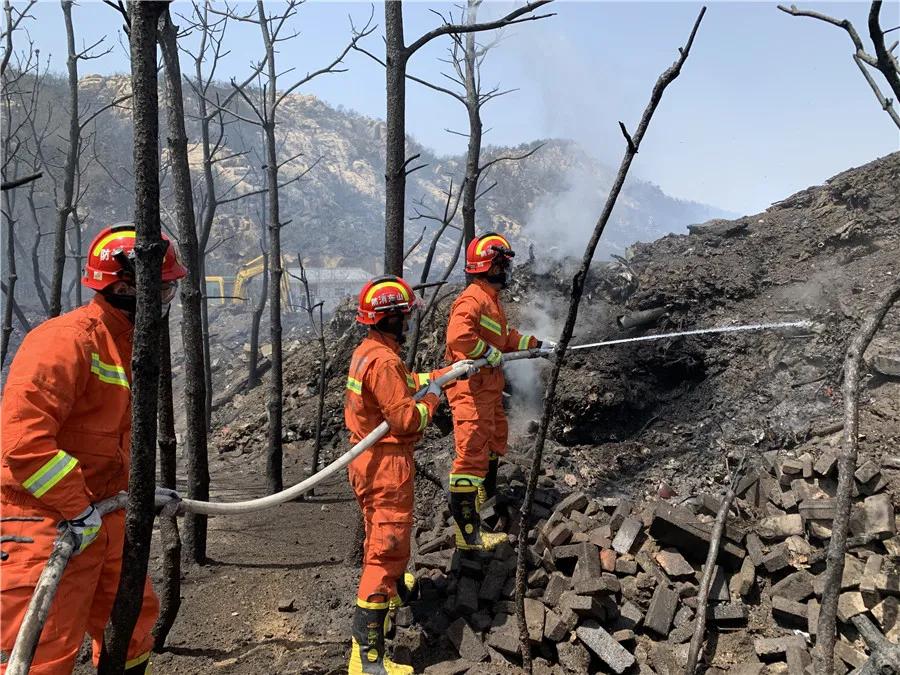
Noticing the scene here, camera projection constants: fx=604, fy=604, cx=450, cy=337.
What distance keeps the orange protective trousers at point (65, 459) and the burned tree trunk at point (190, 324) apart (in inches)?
90.3

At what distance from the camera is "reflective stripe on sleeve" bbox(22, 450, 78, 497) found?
2547 millimetres

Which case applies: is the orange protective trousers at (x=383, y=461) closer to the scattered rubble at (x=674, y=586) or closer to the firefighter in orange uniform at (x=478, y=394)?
the scattered rubble at (x=674, y=586)

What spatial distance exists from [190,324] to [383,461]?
8.39 feet

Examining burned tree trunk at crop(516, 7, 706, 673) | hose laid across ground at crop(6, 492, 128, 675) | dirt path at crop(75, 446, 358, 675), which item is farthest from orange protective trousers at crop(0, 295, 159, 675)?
burned tree trunk at crop(516, 7, 706, 673)

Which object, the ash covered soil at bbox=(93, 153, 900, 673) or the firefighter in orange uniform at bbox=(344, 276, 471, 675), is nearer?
the firefighter in orange uniform at bbox=(344, 276, 471, 675)

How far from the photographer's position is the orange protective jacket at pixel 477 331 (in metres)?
5.38

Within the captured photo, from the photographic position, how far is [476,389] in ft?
17.8

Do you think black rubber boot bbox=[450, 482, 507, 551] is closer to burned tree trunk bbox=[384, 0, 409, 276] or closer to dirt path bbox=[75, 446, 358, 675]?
dirt path bbox=[75, 446, 358, 675]

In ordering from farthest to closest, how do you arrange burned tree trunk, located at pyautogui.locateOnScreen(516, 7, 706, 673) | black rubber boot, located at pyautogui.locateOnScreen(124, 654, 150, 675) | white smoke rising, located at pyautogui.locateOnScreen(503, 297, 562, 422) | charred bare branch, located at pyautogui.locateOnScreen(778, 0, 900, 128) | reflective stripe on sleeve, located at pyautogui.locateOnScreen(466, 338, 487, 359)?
white smoke rising, located at pyautogui.locateOnScreen(503, 297, 562, 422)
reflective stripe on sleeve, located at pyautogui.locateOnScreen(466, 338, 487, 359)
black rubber boot, located at pyautogui.locateOnScreen(124, 654, 150, 675)
burned tree trunk, located at pyautogui.locateOnScreen(516, 7, 706, 673)
charred bare branch, located at pyautogui.locateOnScreen(778, 0, 900, 128)

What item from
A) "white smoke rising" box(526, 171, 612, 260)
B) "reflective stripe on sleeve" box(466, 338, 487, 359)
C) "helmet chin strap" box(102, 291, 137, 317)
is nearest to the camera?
"helmet chin strap" box(102, 291, 137, 317)

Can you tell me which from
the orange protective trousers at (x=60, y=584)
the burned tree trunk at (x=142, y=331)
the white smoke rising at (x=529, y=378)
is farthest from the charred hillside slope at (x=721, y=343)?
the burned tree trunk at (x=142, y=331)

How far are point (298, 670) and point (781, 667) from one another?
3.09 m

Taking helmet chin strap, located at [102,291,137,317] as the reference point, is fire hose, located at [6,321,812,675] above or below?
below

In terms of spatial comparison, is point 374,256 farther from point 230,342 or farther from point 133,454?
point 133,454
